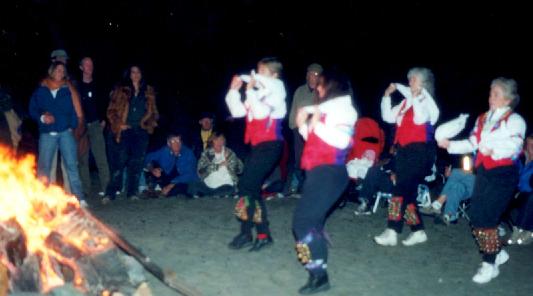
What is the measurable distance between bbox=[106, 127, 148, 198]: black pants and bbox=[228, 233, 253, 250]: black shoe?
3106 mm

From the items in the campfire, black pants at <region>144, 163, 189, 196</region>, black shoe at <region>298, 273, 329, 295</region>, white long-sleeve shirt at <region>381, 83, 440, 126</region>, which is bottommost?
black shoe at <region>298, 273, 329, 295</region>

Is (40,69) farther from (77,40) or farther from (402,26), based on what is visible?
(402,26)

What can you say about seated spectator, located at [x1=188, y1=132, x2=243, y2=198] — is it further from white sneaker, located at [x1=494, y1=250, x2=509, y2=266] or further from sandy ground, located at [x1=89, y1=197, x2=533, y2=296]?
white sneaker, located at [x1=494, y1=250, x2=509, y2=266]

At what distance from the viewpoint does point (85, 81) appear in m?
9.92

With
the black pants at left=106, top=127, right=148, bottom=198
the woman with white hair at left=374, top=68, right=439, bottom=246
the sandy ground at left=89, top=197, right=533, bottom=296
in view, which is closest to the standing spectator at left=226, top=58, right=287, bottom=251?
the sandy ground at left=89, top=197, right=533, bottom=296

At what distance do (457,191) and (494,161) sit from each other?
265 centimetres

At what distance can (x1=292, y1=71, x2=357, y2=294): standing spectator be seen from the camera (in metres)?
5.93

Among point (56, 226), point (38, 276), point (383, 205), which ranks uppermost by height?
point (56, 226)

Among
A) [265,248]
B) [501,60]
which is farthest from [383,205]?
[501,60]

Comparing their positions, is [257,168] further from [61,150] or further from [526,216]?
[526,216]

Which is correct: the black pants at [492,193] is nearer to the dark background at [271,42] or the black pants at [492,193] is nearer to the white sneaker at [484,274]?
the white sneaker at [484,274]

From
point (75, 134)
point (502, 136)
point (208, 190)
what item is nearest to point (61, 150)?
point (75, 134)

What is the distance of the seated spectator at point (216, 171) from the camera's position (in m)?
10.3

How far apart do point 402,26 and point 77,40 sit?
8230 millimetres
